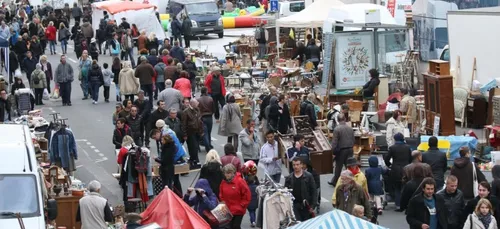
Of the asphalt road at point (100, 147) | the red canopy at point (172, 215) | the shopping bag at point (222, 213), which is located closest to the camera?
the red canopy at point (172, 215)

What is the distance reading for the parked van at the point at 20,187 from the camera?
16781 millimetres

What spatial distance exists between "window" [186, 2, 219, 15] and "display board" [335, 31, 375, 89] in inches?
804

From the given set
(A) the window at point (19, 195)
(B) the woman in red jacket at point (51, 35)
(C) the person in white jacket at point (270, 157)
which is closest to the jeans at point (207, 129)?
(C) the person in white jacket at point (270, 157)

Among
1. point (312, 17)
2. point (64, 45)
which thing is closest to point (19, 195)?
point (312, 17)

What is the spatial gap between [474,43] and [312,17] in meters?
10.5

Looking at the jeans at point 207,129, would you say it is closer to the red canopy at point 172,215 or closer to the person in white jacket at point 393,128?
the person in white jacket at point 393,128

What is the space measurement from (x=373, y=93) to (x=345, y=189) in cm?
1351

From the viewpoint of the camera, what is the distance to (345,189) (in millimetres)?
18188

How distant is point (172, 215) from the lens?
1780cm

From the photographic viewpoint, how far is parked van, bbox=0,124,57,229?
661 inches

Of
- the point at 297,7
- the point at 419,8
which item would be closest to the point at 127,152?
the point at 419,8

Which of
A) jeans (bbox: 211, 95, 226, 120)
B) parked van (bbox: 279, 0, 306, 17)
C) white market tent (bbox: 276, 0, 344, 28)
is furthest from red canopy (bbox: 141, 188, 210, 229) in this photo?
parked van (bbox: 279, 0, 306, 17)

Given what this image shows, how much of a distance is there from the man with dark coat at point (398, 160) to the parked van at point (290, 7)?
27.9 m

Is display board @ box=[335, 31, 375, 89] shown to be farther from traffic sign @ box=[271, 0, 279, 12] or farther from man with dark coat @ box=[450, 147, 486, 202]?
traffic sign @ box=[271, 0, 279, 12]
